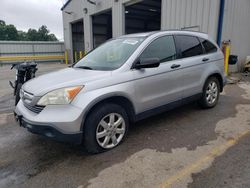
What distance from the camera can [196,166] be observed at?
2418 millimetres

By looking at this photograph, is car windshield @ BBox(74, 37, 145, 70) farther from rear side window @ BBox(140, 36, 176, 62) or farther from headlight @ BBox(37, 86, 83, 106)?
headlight @ BBox(37, 86, 83, 106)

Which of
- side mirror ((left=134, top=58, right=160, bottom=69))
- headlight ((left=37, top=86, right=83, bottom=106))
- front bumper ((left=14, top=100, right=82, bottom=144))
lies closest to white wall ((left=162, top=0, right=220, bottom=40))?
side mirror ((left=134, top=58, right=160, bottom=69))

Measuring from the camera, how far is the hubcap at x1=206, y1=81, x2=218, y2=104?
4301 mm

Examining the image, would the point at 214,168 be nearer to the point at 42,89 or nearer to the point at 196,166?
the point at 196,166

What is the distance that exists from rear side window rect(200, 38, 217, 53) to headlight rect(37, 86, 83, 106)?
299 cm

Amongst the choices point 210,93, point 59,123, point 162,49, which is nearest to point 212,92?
point 210,93

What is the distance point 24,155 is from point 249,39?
1109cm

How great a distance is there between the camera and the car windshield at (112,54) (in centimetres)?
306

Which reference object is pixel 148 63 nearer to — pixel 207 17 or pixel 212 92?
pixel 212 92

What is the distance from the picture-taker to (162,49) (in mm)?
3428

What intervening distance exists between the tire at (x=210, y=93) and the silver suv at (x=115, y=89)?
74 millimetres

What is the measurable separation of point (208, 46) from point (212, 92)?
3.33 ft

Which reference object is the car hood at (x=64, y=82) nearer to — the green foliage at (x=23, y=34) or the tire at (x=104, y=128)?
the tire at (x=104, y=128)

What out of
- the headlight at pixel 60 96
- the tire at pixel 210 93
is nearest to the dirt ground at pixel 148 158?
the tire at pixel 210 93
